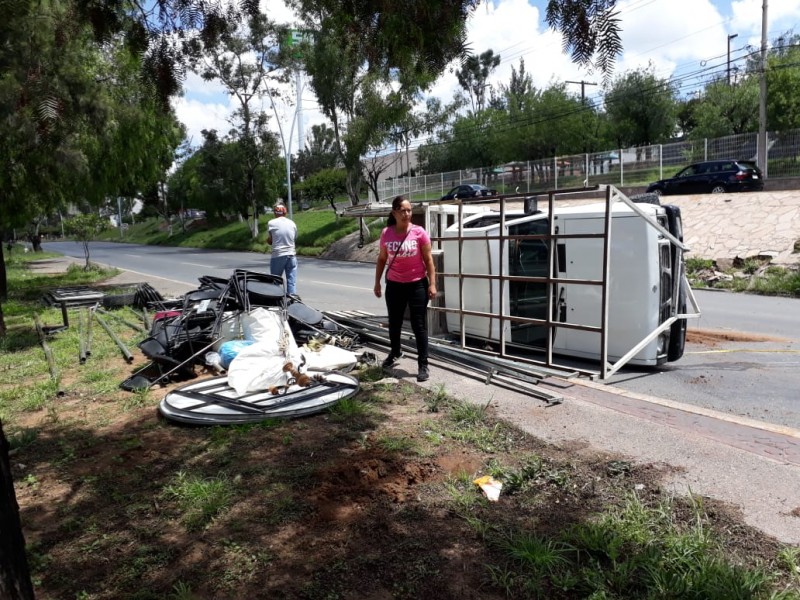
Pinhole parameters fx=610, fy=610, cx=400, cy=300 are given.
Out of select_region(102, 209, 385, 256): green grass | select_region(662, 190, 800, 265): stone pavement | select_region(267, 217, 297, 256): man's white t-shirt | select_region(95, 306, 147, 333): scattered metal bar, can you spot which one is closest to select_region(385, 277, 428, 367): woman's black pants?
select_region(267, 217, 297, 256): man's white t-shirt

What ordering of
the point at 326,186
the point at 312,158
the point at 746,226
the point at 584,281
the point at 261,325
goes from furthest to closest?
the point at 312,158
the point at 326,186
the point at 746,226
the point at 261,325
the point at 584,281

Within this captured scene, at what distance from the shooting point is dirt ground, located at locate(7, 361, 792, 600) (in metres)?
2.90

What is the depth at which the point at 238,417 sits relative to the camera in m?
5.05

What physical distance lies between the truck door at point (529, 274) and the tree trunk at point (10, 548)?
223 inches

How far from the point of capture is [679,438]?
4488 millimetres

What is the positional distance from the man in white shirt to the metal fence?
15636 mm

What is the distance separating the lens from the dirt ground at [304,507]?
2.90 metres

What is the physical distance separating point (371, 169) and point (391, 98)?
842 cm

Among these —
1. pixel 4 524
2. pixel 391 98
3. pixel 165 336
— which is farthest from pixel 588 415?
pixel 391 98

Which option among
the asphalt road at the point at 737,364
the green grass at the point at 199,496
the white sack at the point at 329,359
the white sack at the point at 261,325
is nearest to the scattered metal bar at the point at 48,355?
the white sack at the point at 261,325

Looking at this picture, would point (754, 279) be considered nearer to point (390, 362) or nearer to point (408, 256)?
point (390, 362)

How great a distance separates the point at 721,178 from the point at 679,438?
2250cm

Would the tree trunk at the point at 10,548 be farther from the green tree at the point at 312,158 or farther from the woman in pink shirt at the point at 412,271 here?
the green tree at the point at 312,158

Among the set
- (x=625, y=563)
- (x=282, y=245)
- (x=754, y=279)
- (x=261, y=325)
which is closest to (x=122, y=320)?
(x=282, y=245)
